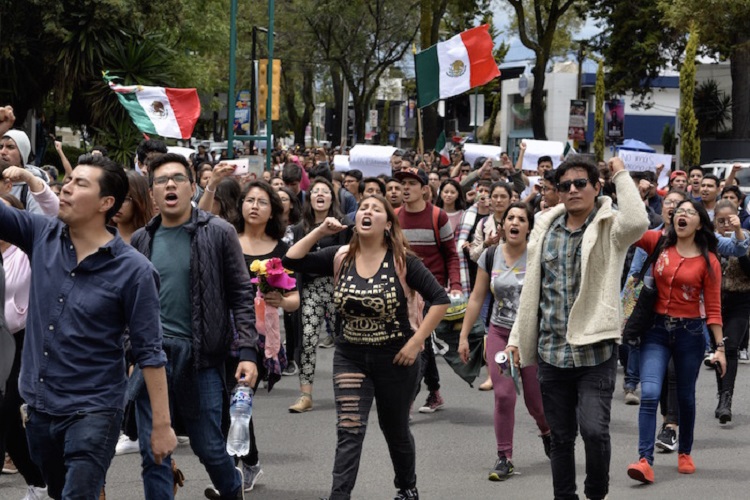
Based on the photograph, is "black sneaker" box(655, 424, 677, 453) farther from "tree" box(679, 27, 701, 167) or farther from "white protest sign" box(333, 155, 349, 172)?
"tree" box(679, 27, 701, 167)

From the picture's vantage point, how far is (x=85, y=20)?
2620 cm

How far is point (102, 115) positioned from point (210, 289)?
793 inches

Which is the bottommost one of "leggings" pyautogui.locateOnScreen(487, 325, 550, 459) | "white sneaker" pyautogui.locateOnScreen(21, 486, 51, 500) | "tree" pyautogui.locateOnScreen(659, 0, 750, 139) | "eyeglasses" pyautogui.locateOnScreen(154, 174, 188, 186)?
"white sneaker" pyautogui.locateOnScreen(21, 486, 51, 500)

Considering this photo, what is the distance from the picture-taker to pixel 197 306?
19.4ft

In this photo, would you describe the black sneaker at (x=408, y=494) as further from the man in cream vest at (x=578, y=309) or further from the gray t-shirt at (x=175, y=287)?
the gray t-shirt at (x=175, y=287)

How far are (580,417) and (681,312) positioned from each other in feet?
6.53

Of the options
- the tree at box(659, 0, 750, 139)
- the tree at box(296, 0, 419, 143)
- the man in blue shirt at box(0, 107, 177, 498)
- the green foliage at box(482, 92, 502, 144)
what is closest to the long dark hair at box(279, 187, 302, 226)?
the man in blue shirt at box(0, 107, 177, 498)

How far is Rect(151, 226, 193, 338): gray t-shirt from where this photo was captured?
19.5 feet

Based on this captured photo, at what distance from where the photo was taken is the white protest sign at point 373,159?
771 inches

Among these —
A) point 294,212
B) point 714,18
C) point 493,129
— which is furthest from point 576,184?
point 493,129

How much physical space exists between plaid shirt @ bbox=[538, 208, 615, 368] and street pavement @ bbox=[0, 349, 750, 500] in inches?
61.1

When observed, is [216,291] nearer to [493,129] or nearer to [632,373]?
[632,373]

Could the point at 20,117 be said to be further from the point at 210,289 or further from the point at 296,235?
the point at 210,289

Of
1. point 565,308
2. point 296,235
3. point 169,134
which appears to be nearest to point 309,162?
point 169,134
